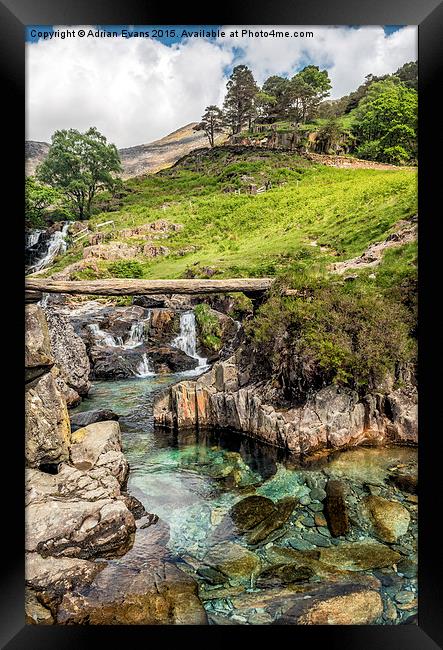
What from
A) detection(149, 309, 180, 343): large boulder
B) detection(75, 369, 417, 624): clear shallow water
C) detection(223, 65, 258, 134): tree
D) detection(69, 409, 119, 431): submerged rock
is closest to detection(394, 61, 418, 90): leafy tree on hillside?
detection(223, 65, 258, 134): tree

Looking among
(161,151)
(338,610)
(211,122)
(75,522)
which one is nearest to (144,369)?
(75,522)

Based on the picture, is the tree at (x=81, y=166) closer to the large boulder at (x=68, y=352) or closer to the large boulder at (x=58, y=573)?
the large boulder at (x=68, y=352)

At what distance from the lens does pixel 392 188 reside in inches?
154

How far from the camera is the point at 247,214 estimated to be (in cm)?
430

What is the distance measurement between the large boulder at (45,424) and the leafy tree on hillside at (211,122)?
2602 mm

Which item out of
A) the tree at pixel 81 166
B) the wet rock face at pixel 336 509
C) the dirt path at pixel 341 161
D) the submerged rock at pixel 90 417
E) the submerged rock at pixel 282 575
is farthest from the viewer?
the dirt path at pixel 341 161

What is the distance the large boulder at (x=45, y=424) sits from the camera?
367 cm

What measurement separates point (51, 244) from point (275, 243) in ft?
6.81

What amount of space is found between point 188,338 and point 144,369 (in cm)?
60

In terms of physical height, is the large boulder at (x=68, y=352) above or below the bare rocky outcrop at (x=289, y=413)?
above
